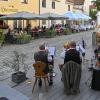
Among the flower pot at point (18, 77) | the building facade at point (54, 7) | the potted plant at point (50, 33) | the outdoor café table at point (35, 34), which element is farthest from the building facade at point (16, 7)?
the flower pot at point (18, 77)

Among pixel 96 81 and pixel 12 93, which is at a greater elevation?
pixel 12 93

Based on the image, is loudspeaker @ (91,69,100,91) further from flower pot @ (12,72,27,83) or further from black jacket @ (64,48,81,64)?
flower pot @ (12,72,27,83)

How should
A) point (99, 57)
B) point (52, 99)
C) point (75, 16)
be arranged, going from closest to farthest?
point (52, 99)
point (99, 57)
point (75, 16)

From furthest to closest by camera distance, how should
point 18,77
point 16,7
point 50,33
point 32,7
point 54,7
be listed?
point 54,7
point 32,7
point 16,7
point 50,33
point 18,77

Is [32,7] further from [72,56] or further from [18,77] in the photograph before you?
[72,56]

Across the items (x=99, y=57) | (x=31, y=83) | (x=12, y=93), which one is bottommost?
(x=31, y=83)

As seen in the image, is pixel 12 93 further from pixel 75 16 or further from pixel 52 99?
pixel 75 16

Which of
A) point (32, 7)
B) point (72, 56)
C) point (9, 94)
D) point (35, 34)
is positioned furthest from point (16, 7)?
point (9, 94)

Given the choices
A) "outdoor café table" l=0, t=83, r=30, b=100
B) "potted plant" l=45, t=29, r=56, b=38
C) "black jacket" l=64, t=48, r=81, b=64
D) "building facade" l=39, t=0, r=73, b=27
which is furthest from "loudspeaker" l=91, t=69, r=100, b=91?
"building facade" l=39, t=0, r=73, b=27

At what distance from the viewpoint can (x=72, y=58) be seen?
9461mm

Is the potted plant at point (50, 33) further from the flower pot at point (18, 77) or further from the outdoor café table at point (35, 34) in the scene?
the flower pot at point (18, 77)

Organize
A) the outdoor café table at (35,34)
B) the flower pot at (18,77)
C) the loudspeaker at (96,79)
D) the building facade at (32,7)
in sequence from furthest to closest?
the building facade at (32,7)
the outdoor café table at (35,34)
the flower pot at (18,77)
the loudspeaker at (96,79)

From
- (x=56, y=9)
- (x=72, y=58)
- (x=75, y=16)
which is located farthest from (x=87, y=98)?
(x=56, y=9)

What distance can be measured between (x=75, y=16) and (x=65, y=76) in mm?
31016
